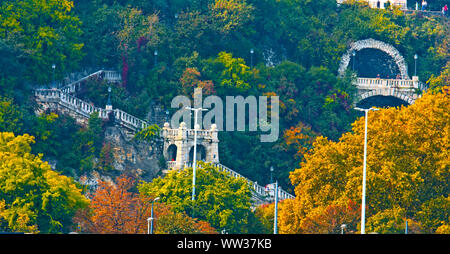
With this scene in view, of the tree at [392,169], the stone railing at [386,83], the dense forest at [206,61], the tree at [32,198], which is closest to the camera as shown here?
the tree at [32,198]

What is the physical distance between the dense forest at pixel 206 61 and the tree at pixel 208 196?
30cm

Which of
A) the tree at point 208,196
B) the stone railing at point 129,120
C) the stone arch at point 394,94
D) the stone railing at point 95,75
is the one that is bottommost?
the tree at point 208,196

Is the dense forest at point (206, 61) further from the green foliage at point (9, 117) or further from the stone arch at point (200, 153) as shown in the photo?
the stone arch at point (200, 153)

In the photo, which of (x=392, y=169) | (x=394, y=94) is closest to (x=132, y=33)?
(x=394, y=94)

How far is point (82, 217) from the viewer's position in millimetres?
55594

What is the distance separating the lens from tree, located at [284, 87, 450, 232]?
57281 millimetres

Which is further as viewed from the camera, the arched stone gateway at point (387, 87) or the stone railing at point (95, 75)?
the arched stone gateway at point (387, 87)

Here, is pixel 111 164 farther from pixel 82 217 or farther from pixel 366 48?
pixel 366 48

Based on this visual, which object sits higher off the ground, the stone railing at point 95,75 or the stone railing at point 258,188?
the stone railing at point 95,75

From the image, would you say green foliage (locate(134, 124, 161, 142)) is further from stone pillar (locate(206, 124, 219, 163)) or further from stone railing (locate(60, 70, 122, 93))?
stone railing (locate(60, 70, 122, 93))

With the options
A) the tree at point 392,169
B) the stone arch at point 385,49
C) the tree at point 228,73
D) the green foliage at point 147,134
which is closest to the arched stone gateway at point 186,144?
the green foliage at point 147,134

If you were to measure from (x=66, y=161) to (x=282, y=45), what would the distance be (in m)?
29.1

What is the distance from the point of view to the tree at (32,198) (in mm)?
52438
